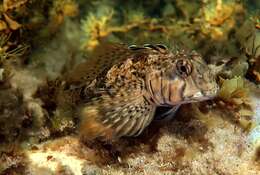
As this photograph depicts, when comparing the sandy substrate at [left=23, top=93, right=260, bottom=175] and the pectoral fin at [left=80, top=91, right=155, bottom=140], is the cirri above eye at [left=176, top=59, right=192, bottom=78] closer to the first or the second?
the pectoral fin at [left=80, top=91, right=155, bottom=140]

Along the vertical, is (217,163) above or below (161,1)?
below

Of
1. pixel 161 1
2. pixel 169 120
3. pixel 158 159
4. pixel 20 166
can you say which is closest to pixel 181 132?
pixel 169 120

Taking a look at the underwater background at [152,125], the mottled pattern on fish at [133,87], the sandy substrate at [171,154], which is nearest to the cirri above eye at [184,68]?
the mottled pattern on fish at [133,87]


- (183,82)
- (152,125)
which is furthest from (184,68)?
(152,125)

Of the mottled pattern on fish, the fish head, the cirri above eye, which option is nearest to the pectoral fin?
the mottled pattern on fish

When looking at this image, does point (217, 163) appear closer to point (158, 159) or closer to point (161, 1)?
point (158, 159)
